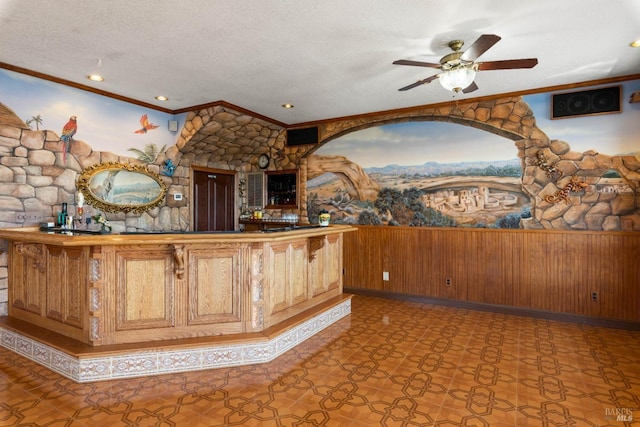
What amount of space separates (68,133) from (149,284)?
2.60 meters

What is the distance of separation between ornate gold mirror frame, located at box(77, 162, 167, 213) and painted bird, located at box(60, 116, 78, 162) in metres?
0.32

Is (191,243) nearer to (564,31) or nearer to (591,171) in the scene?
(564,31)

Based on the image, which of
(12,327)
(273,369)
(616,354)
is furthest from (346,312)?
(12,327)

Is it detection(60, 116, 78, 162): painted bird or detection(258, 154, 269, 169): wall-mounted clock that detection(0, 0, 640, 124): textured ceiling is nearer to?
detection(60, 116, 78, 162): painted bird

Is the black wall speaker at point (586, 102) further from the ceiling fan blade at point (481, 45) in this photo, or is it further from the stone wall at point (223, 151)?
the ceiling fan blade at point (481, 45)

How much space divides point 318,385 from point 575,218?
3864mm

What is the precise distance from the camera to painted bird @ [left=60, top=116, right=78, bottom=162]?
421 centimetres

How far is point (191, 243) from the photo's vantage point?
3021 mm

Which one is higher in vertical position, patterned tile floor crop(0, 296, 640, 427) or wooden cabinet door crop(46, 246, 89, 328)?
wooden cabinet door crop(46, 246, 89, 328)

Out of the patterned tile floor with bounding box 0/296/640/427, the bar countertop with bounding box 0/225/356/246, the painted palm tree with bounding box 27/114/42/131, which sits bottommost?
the patterned tile floor with bounding box 0/296/640/427

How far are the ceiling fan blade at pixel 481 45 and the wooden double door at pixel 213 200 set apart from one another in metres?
4.61

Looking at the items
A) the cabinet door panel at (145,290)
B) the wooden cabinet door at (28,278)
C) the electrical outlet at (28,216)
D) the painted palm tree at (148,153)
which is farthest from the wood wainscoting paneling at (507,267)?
the electrical outlet at (28,216)

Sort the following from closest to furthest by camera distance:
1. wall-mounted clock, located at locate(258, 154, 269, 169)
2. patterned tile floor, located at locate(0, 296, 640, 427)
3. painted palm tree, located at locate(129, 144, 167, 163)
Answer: patterned tile floor, located at locate(0, 296, 640, 427) → painted palm tree, located at locate(129, 144, 167, 163) → wall-mounted clock, located at locate(258, 154, 269, 169)

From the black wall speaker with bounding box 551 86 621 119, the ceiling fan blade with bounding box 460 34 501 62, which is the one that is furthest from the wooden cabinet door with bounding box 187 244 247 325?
the black wall speaker with bounding box 551 86 621 119
